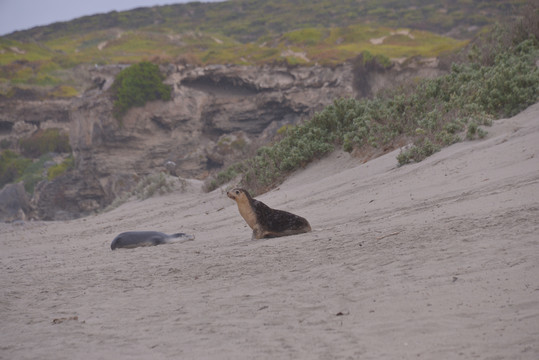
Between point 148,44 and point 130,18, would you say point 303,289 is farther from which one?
point 130,18

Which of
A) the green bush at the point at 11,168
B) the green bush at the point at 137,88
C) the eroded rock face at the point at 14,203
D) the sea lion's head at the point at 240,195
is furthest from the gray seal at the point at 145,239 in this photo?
the green bush at the point at 11,168

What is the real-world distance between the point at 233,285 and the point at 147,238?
348 cm

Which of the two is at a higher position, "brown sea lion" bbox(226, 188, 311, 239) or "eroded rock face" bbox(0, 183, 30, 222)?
"brown sea lion" bbox(226, 188, 311, 239)

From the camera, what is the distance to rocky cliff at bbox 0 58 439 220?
2714 centimetres

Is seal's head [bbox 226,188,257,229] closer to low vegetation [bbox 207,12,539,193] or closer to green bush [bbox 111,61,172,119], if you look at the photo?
low vegetation [bbox 207,12,539,193]

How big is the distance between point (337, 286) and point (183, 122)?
25834mm

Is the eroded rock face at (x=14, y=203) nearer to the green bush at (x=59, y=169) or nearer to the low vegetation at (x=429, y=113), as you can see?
the green bush at (x=59, y=169)

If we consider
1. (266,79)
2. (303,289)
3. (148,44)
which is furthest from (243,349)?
(148,44)

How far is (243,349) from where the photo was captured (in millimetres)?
2818

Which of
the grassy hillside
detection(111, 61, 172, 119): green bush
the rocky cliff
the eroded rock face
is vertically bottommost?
the eroded rock face

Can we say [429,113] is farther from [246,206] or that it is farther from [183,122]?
[183,122]

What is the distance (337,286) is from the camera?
361 centimetres

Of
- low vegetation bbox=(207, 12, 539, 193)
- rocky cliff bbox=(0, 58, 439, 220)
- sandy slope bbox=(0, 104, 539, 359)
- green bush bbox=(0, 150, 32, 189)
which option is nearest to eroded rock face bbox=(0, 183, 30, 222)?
rocky cliff bbox=(0, 58, 439, 220)

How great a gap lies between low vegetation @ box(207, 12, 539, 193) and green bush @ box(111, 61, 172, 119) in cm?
1584
